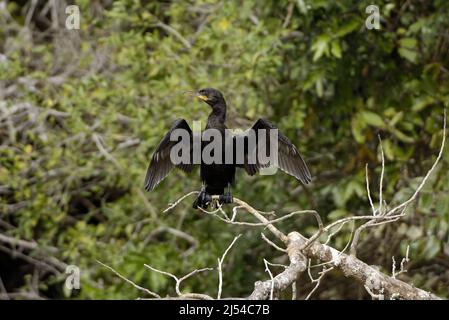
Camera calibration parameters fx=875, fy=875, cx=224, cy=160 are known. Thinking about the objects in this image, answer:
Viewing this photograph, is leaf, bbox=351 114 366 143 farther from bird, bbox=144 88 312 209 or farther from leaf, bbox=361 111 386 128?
bird, bbox=144 88 312 209

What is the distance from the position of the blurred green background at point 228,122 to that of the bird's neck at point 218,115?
48.3 inches

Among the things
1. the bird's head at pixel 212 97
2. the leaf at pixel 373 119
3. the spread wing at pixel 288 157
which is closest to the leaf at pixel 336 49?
the leaf at pixel 373 119

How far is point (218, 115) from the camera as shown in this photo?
4.00 meters

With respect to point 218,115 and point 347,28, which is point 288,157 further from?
point 347,28

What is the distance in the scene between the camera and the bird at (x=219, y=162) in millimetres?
3840

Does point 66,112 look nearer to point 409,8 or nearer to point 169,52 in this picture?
point 169,52

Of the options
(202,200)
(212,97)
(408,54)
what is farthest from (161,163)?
(408,54)

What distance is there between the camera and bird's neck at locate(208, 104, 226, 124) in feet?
13.1

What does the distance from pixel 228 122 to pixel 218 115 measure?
179cm

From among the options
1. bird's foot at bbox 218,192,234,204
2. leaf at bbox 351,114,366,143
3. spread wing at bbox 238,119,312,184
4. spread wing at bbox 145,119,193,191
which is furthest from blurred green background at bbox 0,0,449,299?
spread wing at bbox 145,119,193,191

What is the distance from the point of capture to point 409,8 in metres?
5.67

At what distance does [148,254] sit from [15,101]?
5.39ft
